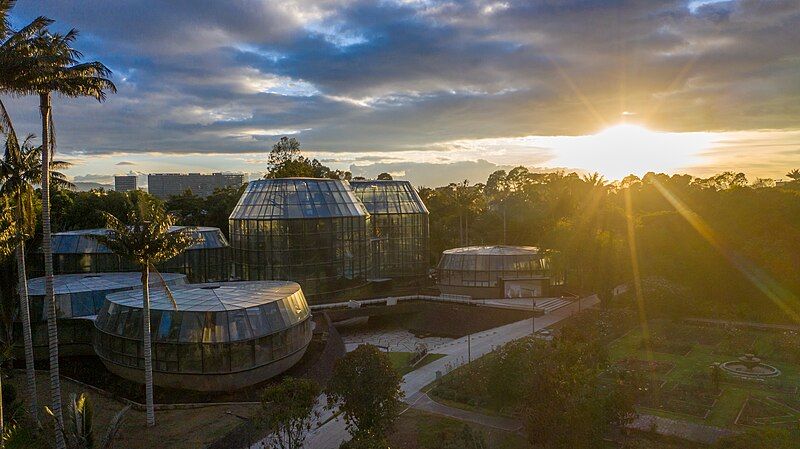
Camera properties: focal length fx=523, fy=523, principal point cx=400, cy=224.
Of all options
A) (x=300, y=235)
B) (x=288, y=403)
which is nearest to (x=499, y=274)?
(x=300, y=235)

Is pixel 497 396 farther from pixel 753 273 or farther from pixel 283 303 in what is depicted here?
pixel 753 273

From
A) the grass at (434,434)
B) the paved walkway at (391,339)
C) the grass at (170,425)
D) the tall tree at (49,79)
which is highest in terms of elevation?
the tall tree at (49,79)

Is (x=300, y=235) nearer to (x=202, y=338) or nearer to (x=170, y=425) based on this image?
(x=202, y=338)


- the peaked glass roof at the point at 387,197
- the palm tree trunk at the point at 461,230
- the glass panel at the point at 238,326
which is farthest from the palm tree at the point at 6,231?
the palm tree trunk at the point at 461,230

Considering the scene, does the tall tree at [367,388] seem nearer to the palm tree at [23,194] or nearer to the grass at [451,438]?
the grass at [451,438]

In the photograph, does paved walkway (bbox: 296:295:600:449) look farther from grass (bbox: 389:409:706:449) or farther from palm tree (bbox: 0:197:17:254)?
palm tree (bbox: 0:197:17:254)

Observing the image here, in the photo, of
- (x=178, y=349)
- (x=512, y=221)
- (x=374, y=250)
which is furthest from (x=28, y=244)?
(x=512, y=221)

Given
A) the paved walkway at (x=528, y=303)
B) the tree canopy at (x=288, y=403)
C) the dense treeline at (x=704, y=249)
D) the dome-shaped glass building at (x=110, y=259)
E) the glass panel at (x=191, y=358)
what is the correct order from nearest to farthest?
the tree canopy at (x=288, y=403)
the glass panel at (x=191, y=358)
the dense treeline at (x=704, y=249)
the dome-shaped glass building at (x=110, y=259)
the paved walkway at (x=528, y=303)

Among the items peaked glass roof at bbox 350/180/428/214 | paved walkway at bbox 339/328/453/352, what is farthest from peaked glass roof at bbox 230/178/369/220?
paved walkway at bbox 339/328/453/352
